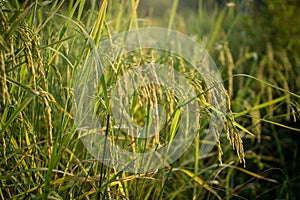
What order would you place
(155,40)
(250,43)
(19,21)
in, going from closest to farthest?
1. (19,21)
2. (155,40)
3. (250,43)

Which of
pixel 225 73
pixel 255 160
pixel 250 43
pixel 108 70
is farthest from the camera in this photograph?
pixel 250 43

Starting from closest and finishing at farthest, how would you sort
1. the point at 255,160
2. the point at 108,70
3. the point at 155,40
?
the point at 108,70
the point at 255,160
the point at 155,40

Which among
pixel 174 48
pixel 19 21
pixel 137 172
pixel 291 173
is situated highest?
pixel 19 21

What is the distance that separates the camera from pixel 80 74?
1.49 metres

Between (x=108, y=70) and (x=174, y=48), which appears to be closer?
(x=108, y=70)

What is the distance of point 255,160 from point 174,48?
821mm

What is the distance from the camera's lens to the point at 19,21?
1.06 meters

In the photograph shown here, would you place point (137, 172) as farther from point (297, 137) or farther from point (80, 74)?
point (297, 137)

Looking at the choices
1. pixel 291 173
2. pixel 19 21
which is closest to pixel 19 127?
pixel 19 21

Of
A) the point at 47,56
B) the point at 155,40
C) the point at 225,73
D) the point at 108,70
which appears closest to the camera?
the point at 47,56

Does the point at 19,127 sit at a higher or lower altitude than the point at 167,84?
lower

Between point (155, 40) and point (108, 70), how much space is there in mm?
1150

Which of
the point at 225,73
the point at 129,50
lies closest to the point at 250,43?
the point at 225,73

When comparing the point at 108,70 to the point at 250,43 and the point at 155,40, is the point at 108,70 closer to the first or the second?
the point at 155,40
